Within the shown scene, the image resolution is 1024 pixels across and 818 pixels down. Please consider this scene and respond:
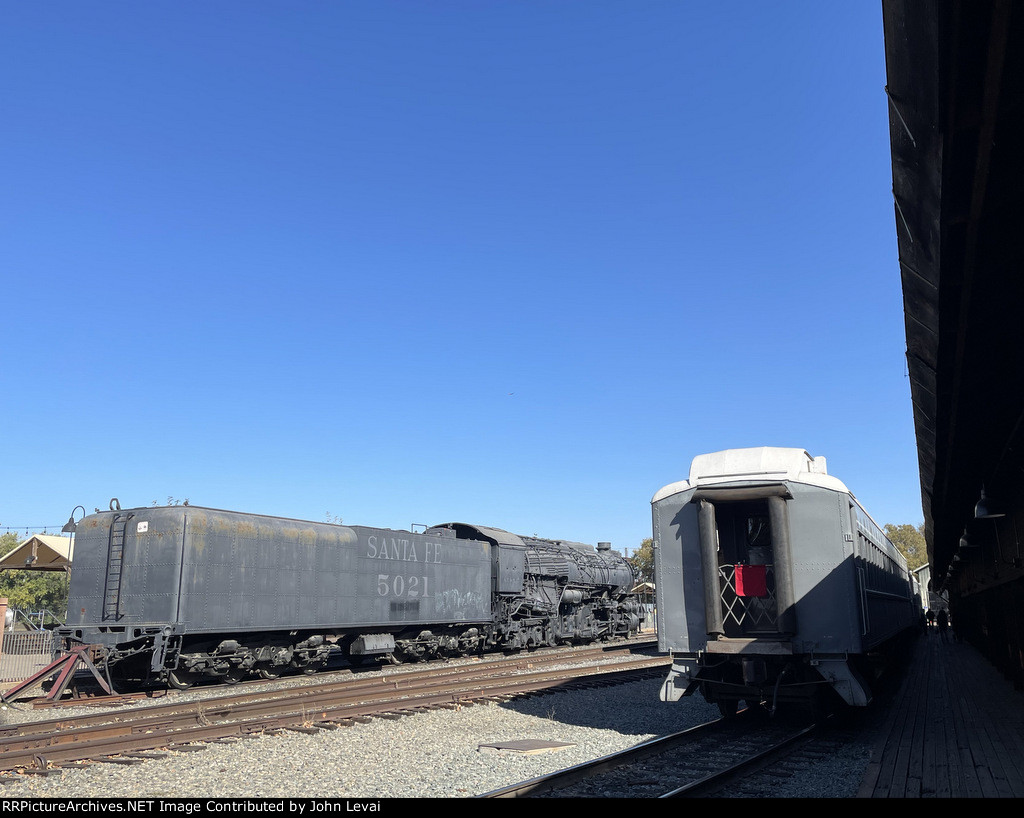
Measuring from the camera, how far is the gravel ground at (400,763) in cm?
698

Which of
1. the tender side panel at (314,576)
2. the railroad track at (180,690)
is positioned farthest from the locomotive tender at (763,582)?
the railroad track at (180,690)

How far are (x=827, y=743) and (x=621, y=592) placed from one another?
22904mm

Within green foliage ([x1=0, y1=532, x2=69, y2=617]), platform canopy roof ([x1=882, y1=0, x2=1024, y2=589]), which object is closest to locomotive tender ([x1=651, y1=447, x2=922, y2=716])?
platform canopy roof ([x1=882, y1=0, x2=1024, y2=589])

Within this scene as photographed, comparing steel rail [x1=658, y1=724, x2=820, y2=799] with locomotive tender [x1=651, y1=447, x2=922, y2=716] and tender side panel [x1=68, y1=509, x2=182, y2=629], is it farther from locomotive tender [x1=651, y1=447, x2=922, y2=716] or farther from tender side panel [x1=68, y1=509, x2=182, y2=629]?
tender side panel [x1=68, y1=509, x2=182, y2=629]

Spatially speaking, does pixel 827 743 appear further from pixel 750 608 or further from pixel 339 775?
pixel 339 775

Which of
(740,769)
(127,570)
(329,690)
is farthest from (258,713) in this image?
(740,769)

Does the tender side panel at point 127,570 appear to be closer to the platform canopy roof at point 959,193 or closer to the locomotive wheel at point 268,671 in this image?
the locomotive wheel at point 268,671

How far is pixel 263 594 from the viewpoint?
16.0m

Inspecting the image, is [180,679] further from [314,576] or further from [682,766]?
[682,766]

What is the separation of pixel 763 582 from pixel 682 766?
3.06 meters

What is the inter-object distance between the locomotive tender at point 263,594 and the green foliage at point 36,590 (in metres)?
44.2

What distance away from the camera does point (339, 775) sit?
761 centimetres

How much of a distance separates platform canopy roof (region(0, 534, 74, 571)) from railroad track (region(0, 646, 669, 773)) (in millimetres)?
14317
